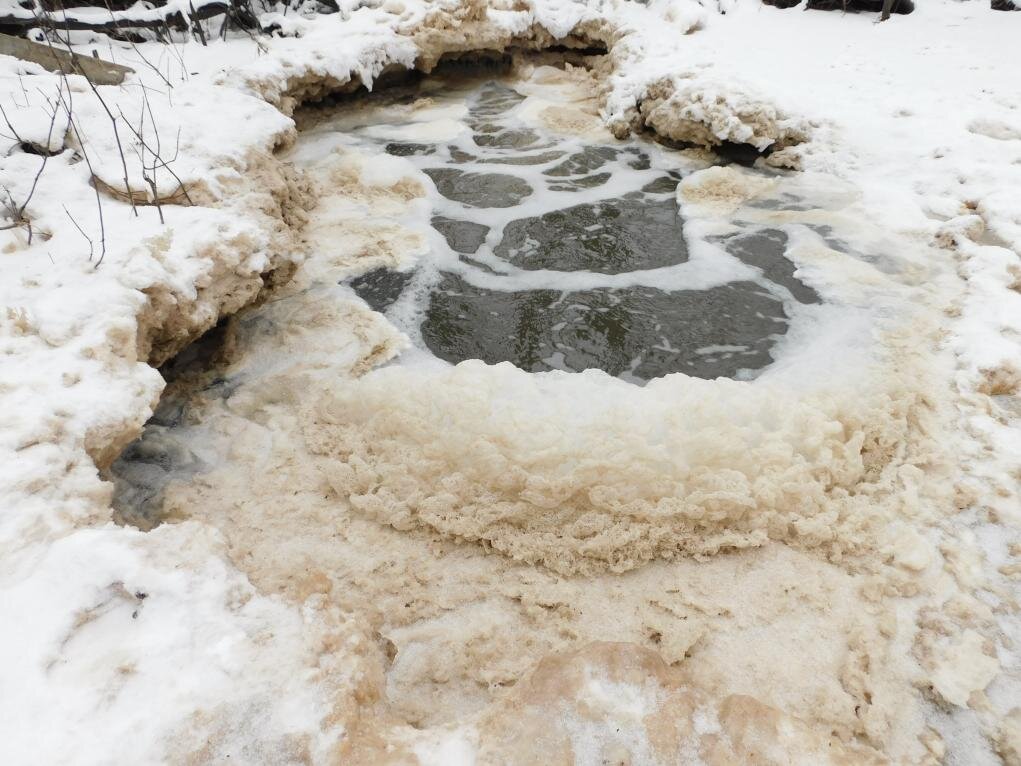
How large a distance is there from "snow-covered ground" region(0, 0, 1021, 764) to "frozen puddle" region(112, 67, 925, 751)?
2cm

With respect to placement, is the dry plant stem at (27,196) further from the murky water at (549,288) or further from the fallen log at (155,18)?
the fallen log at (155,18)

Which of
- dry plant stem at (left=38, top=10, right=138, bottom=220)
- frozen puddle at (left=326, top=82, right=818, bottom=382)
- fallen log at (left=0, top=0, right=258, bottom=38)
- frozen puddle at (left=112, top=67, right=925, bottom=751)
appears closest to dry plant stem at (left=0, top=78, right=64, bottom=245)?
dry plant stem at (left=38, top=10, right=138, bottom=220)

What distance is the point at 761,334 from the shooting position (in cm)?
385

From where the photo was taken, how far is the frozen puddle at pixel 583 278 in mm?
3781

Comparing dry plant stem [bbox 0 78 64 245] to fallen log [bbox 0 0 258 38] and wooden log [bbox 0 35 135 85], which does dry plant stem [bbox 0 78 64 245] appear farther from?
fallen log [bbox 0 0 258 38]

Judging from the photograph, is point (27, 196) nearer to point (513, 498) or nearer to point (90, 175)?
point (90, 175)

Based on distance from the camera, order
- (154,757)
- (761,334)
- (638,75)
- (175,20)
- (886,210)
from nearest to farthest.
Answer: (154,757) → (761,334) → (886,210) → (638,75) → (175,20)

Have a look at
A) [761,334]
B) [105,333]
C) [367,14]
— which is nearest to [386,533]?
[105,333]

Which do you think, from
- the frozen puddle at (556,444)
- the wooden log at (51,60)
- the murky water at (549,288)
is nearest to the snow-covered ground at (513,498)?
the frozen puddle at (556,444)

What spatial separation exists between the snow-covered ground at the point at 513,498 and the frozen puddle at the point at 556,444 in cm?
2

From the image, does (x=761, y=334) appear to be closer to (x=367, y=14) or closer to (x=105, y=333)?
(x=105, y=333)

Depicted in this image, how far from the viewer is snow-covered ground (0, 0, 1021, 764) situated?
63.9 inches

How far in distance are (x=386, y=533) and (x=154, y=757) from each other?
1.21 meters

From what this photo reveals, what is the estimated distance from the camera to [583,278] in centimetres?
445
